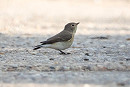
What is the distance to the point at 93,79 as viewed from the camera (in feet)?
18.9

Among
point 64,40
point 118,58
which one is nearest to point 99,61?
point 118,58

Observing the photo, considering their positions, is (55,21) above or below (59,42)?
below

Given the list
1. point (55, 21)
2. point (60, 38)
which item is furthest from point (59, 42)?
point (55, 21)

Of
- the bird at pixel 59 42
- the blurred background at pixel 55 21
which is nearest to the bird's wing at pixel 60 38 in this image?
the bird at pixel 59 42

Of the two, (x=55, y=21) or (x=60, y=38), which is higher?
(x=60, y=38)

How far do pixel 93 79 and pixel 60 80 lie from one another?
0.42 m

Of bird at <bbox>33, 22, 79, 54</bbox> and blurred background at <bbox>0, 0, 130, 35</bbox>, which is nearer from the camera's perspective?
bird at <bbox>33, 22, 79, 54</bbox>

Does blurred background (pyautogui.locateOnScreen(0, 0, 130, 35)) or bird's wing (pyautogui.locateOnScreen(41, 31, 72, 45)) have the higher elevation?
bird's wing (pyautogui.locateOnScreen(41, 31, 72, 45))

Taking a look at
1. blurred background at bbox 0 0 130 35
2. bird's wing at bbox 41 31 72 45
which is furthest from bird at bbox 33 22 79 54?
blurred background at bbox 0 0 130 35

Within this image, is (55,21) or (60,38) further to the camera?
(55,21)

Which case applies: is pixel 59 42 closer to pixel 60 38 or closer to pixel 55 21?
pixel 60 38

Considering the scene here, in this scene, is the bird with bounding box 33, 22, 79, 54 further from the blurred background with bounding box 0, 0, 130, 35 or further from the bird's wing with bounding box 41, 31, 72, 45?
the blurred background with bounding box 0, 0, 130, 35

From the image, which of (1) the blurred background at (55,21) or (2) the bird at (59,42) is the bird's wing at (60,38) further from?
(1) the blurred background at (55,21)

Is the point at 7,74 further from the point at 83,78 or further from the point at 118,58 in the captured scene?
the point at 118,58
